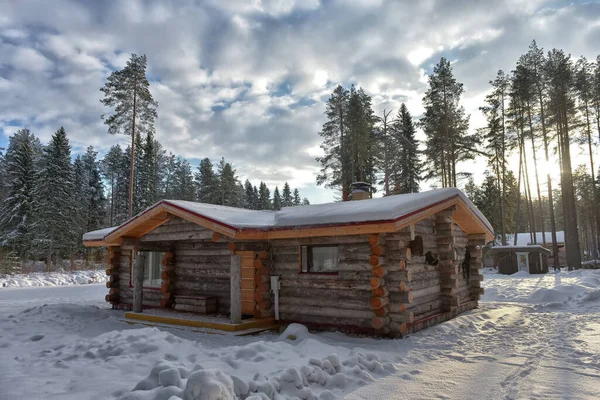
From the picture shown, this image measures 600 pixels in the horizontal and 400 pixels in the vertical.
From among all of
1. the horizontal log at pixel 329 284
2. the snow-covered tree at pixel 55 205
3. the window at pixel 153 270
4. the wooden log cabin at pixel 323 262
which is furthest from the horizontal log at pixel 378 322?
the snow-covered tree at pixel 55 205

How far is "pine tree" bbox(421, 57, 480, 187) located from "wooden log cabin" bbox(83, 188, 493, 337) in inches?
645

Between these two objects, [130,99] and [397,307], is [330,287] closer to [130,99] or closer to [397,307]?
[397,307]

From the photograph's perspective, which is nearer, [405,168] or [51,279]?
[51,279]

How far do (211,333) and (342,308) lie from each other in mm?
3243

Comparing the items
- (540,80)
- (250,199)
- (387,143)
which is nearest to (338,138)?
(387,143)

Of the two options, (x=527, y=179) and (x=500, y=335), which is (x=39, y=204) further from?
(x=527, y=179)

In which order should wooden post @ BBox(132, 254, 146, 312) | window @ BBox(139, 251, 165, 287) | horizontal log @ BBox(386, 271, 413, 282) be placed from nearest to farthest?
horizontal log @ BBox(386, 271, 413, 282) → wooden post @ BBox(132, 254, 146, 312) → window @ BBox(139, 251, 165, 287)

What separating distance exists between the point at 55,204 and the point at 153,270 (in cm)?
2515

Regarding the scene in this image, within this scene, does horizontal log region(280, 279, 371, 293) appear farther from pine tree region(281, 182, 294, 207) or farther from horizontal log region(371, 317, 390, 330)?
pine tree region(281, 182, 294, 207)

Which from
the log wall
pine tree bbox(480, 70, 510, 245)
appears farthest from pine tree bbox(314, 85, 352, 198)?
the log wall

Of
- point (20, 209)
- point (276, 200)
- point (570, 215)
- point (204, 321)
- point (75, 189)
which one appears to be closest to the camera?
point (204, 321)

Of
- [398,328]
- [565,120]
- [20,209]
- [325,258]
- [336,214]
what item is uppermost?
[565,120]

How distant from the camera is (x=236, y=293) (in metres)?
9.34

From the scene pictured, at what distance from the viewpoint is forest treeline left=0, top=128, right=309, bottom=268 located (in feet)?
105
